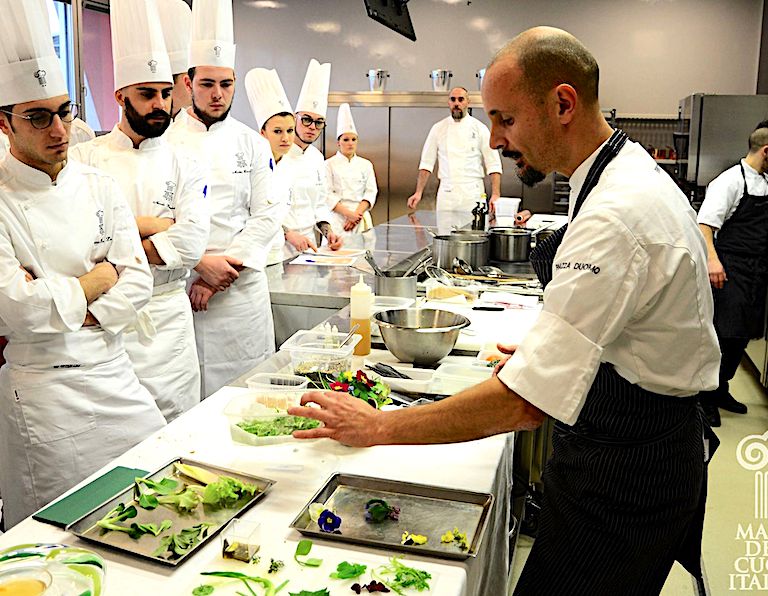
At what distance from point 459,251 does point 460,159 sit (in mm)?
3650

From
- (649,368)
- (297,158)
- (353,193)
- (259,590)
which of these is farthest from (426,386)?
(353,193)

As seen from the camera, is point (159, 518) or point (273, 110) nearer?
point (159, 518)

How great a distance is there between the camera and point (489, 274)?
3.42 m

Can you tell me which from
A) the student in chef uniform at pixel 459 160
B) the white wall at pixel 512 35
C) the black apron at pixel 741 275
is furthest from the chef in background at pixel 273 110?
the white wall at pixel 512 35

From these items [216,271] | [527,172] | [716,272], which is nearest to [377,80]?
[716,272]

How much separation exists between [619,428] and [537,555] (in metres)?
0.33

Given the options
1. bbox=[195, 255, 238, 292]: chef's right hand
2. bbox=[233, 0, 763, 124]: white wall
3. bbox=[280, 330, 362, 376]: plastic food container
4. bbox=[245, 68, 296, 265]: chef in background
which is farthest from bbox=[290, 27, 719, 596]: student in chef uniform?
bbox=[233, 0, 763, 124]: white wall

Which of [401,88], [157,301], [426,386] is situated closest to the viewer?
[426,386]

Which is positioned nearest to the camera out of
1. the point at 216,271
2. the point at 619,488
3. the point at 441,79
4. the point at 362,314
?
the point at 619,488

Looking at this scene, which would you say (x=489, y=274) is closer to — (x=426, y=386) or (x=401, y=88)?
(x=426, y=386)

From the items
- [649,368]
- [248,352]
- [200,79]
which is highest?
[200,79]

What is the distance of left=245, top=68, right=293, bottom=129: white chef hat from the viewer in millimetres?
4516

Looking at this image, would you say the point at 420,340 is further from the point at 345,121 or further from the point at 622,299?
the point at 345,121

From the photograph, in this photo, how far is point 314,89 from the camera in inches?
203
